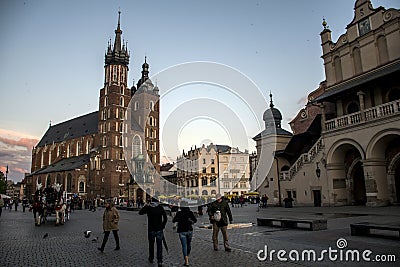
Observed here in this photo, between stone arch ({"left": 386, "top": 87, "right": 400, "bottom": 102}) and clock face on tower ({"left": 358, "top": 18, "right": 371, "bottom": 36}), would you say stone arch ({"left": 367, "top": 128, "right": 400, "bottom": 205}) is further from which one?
clock face on tower ({"left": 358, "top": 18, "right": 371, "bottom": 36})

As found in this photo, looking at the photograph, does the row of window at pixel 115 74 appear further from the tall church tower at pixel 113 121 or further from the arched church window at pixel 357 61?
the arched church window at pixel 357 61

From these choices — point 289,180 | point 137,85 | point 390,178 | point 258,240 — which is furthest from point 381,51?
point 137,85

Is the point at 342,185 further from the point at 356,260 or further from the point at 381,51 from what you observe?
the point at 356,260

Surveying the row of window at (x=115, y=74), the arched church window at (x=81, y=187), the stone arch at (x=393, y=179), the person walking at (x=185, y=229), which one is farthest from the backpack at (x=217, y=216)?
the row of window at (x=115, y=74)

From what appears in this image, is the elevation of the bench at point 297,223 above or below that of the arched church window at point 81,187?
below

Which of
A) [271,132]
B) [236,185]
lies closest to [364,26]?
[271,132]

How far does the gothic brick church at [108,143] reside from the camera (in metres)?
75.1

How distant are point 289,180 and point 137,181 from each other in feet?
129

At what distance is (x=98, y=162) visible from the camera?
253 ft

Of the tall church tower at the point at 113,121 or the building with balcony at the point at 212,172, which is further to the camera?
the tall church tower at the point at 113,121

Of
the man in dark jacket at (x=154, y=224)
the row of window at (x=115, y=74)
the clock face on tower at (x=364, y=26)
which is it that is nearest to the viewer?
the man in dark jacket at (x=154, y=224)

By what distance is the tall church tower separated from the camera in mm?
75062

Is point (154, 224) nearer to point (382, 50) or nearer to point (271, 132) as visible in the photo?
point (382, 50)

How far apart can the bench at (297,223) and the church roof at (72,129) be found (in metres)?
76.6
